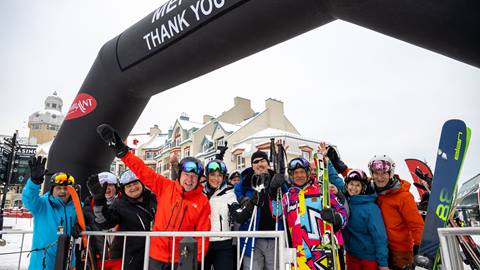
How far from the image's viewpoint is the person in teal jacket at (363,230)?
3.15 m

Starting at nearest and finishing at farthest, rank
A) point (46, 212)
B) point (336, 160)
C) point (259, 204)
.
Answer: point (259, 204) → point (46, 212) → point (336, 160)

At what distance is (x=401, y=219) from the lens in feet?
10.8

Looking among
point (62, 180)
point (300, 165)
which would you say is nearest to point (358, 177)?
point (300, 165)

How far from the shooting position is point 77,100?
4.89 m

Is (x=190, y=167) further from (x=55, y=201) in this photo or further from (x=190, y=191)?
(x=55, y=201)

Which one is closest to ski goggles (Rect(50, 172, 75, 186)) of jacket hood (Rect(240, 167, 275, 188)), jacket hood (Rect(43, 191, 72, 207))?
jacket hood (Rect(43, 191, 72, 207))

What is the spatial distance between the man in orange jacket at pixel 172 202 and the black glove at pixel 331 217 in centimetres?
107

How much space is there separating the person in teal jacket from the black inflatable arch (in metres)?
1.69

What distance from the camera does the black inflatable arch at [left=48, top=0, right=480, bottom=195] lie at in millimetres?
2240

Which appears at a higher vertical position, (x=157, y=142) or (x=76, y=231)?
(x=157, y=142)

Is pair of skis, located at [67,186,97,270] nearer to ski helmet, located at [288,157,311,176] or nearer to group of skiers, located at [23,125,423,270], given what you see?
group of skiers, located at [23,125,423,270]

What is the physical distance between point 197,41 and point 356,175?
2.42 metres

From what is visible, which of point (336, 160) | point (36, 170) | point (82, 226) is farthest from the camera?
point (336, 160)

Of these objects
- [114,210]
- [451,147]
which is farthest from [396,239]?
[114,210]
